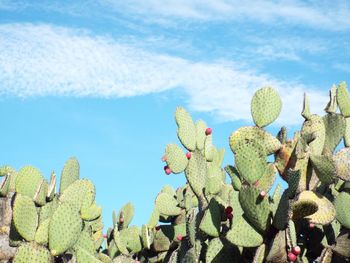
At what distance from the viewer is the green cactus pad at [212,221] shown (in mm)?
4879

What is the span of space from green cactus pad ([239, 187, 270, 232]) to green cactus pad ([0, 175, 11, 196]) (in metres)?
2.89

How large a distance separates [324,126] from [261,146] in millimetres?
813

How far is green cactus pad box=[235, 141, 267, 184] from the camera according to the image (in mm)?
4414

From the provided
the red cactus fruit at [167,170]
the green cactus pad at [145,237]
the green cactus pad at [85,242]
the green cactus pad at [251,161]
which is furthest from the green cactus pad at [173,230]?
the green cactus pad at [251,161]

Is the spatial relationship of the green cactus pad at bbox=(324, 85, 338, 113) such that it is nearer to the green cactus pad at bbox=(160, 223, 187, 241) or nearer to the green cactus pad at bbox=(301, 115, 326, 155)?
the green cactus pad at bbox=(301, 115, 326, 155)

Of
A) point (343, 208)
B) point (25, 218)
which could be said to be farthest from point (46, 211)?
point (343, 208)

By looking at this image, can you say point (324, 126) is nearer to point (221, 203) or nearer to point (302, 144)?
point (302, 144)

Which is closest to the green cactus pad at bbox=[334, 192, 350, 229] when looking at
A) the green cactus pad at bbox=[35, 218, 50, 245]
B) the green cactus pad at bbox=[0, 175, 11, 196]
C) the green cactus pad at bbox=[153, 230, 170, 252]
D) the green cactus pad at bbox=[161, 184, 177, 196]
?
the green cactus pad at bbox=[35, 218, 50, 245]

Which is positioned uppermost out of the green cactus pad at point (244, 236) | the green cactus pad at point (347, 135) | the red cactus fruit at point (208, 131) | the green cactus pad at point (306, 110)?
the green cactus pad at point (306, 110)

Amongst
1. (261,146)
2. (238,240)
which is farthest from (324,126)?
(238,240)

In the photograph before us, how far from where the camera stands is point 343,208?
5137mm

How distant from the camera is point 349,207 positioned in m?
5.14

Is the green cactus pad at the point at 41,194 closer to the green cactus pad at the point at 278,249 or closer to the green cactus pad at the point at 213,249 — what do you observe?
the green cactus pad at the point at 213,249

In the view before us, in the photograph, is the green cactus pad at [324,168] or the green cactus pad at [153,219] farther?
the green cactus pad at [153,219]
